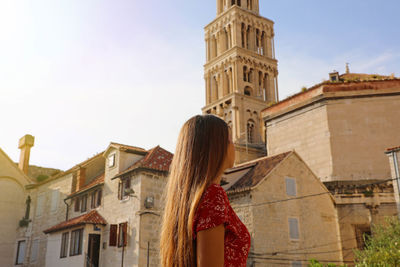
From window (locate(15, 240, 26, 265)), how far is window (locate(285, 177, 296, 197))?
23.6 m

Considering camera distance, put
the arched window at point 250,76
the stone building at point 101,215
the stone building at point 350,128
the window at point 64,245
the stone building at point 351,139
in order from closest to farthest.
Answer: the stone building at point 101,215 → the stone building at point 351,139 → the window at point 64,245 → the stone building at point 350,128 → the arched window at point 250,76

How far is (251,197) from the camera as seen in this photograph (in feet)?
75.3

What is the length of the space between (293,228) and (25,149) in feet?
89.9

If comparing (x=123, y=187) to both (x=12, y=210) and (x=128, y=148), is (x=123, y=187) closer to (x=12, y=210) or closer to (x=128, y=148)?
(x=128, y=148)

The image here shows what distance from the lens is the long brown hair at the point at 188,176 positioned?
2254mm

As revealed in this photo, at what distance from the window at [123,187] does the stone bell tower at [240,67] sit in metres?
32.0

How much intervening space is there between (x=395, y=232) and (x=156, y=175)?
1365 centimetres

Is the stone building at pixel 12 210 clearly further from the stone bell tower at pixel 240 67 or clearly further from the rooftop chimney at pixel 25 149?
the stone bell tower at pixel 240 67

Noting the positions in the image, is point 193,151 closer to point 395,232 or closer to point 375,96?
point 395,232

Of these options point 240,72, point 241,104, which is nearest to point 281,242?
point 241,104

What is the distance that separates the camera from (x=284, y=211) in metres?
24.2

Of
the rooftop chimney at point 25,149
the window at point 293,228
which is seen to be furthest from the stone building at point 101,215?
the window at point 293,228

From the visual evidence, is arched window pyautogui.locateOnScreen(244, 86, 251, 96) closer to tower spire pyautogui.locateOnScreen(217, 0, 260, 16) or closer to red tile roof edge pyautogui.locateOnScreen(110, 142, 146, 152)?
tower spire pyautogui.locateOnScreen(217, 0, 260, 16)

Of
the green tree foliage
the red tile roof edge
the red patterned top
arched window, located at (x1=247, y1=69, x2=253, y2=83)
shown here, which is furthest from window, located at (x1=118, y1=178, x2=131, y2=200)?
arched window, located at (x1=247, y1=69, x2=253, y2=83)
